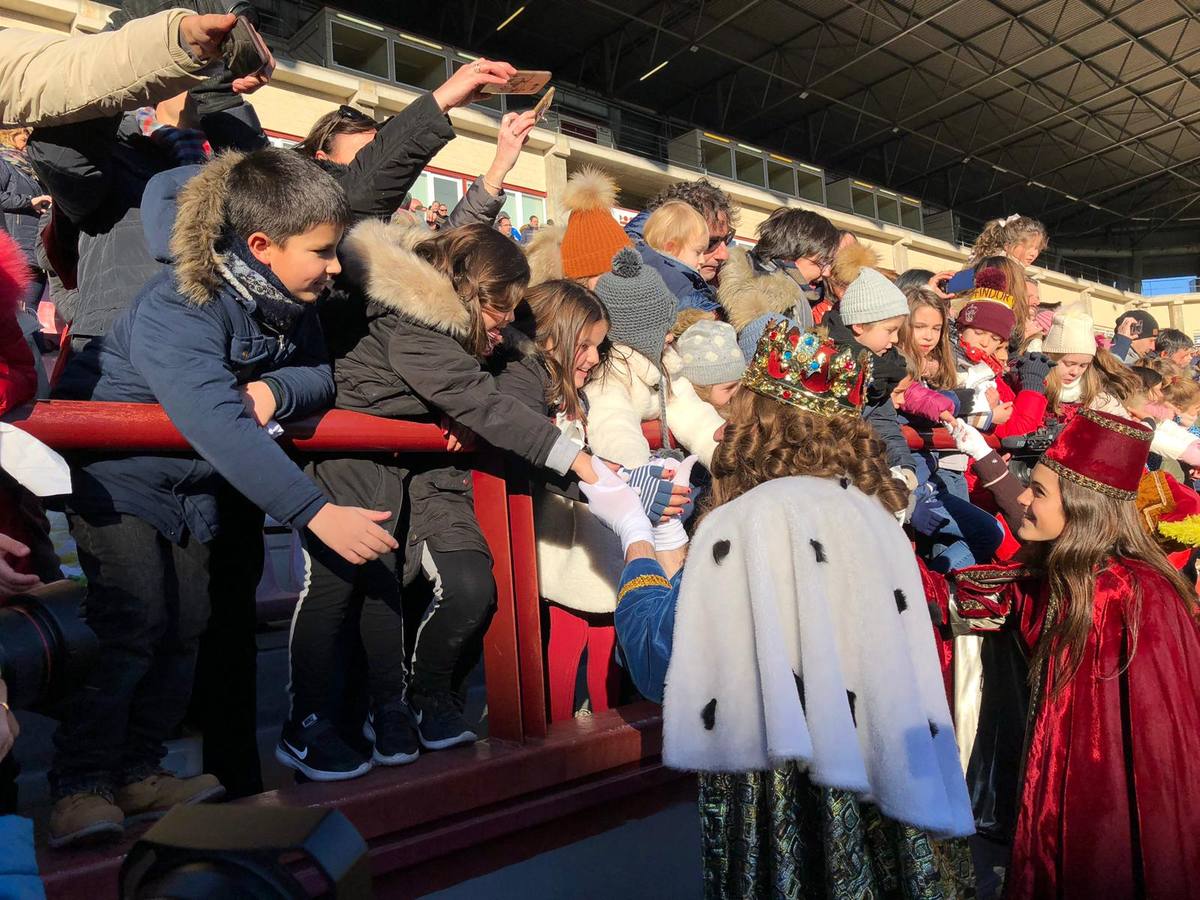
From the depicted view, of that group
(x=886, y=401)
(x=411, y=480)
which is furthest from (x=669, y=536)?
(x=886, y=401)

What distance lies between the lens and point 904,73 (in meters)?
25.8

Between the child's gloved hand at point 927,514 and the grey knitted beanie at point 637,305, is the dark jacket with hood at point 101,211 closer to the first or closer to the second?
the grey knitted beanie at point 637,305

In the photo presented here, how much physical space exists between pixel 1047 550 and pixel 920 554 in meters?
1.57

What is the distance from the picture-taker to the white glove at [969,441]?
4.20 metres

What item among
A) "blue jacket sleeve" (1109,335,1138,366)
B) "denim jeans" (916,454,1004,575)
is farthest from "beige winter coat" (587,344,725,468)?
"blue jacket sleeve" (1109,335,1138,366)

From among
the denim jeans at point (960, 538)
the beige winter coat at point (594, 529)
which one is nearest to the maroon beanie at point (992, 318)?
the denim jeans at point (960, 538)

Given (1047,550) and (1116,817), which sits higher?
(1047,550)

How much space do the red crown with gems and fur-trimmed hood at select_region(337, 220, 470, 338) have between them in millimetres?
892

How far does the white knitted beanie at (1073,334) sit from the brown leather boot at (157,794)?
5567mm

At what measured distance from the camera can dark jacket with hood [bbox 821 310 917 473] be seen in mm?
4000

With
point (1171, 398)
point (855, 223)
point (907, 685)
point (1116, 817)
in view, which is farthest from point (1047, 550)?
point (855, 223)

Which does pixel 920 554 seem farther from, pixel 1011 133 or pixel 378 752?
pixel 1011 133

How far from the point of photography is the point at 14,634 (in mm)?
1163

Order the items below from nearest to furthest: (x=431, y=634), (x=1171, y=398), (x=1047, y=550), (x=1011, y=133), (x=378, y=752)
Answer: (x=378, y=752)
(x=431, y=634)
(x=1047, y=550)
(x=1171, y=398)
(x=1011, y=133)
